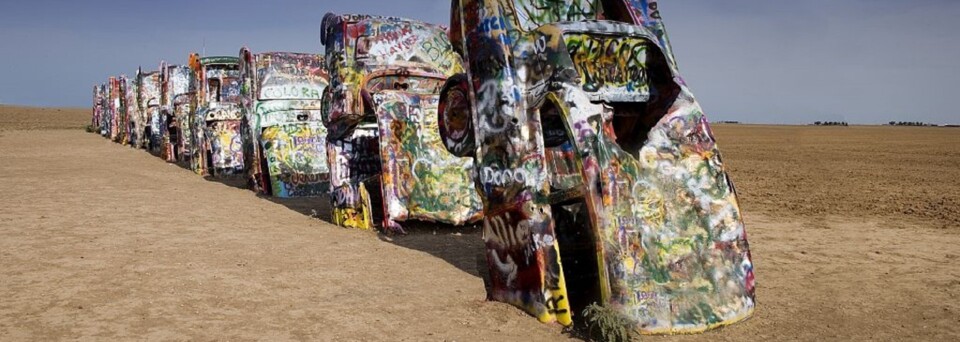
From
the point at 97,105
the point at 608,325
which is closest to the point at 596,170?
Result: the point at 608,325

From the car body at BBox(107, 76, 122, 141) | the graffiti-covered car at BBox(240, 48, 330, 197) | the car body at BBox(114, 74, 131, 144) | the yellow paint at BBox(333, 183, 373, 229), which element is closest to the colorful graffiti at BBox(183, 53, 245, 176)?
the graffiti-covered car at BBox(240, 48, 330, 197)

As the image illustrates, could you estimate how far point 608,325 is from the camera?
496 centimetres

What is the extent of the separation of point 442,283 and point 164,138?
18.8m

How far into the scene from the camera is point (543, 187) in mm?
5797

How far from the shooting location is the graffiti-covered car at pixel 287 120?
44.7ft

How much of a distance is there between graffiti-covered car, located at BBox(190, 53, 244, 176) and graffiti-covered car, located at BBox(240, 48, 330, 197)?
3177mm

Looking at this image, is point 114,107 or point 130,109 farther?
point 114,107

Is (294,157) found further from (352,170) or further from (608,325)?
(608,325)

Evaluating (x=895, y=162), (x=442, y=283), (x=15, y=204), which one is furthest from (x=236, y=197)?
(x=895, y=162)

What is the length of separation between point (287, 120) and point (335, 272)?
7132mm

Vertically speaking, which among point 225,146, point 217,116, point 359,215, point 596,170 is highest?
point 217,116

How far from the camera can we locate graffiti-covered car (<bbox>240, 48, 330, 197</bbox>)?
44.7 feet

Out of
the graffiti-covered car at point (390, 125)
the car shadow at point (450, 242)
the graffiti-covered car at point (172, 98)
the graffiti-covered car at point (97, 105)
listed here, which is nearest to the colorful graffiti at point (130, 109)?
the graffiti-covered car at point (172, 98)

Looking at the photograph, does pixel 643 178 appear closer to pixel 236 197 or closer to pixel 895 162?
pixel 236 197
